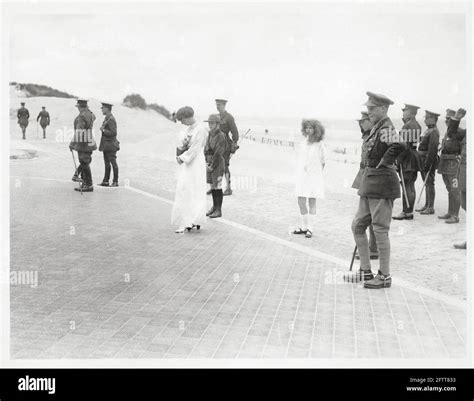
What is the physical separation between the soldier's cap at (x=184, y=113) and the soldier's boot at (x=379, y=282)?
391 cm

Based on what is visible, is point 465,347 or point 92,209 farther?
point 92,209

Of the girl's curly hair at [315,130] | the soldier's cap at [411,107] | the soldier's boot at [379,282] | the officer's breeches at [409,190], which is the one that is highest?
the soldier's cap at [411,107]

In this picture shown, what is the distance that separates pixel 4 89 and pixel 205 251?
11.0 ft

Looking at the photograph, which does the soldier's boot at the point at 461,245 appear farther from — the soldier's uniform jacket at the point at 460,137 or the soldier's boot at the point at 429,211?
the soldier's boot at the point at 429,211

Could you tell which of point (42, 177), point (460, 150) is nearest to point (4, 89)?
point (460, 150)

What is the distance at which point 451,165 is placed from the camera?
10.6m

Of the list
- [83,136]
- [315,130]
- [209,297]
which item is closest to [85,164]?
[83,136]

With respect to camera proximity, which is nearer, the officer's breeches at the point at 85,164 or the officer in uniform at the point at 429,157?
the officer in uniform at the point at 429,157

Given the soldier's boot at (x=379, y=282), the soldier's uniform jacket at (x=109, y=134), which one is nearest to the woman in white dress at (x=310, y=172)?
the soldier's boot at (x=379, y=282)

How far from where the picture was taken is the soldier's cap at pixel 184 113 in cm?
907
